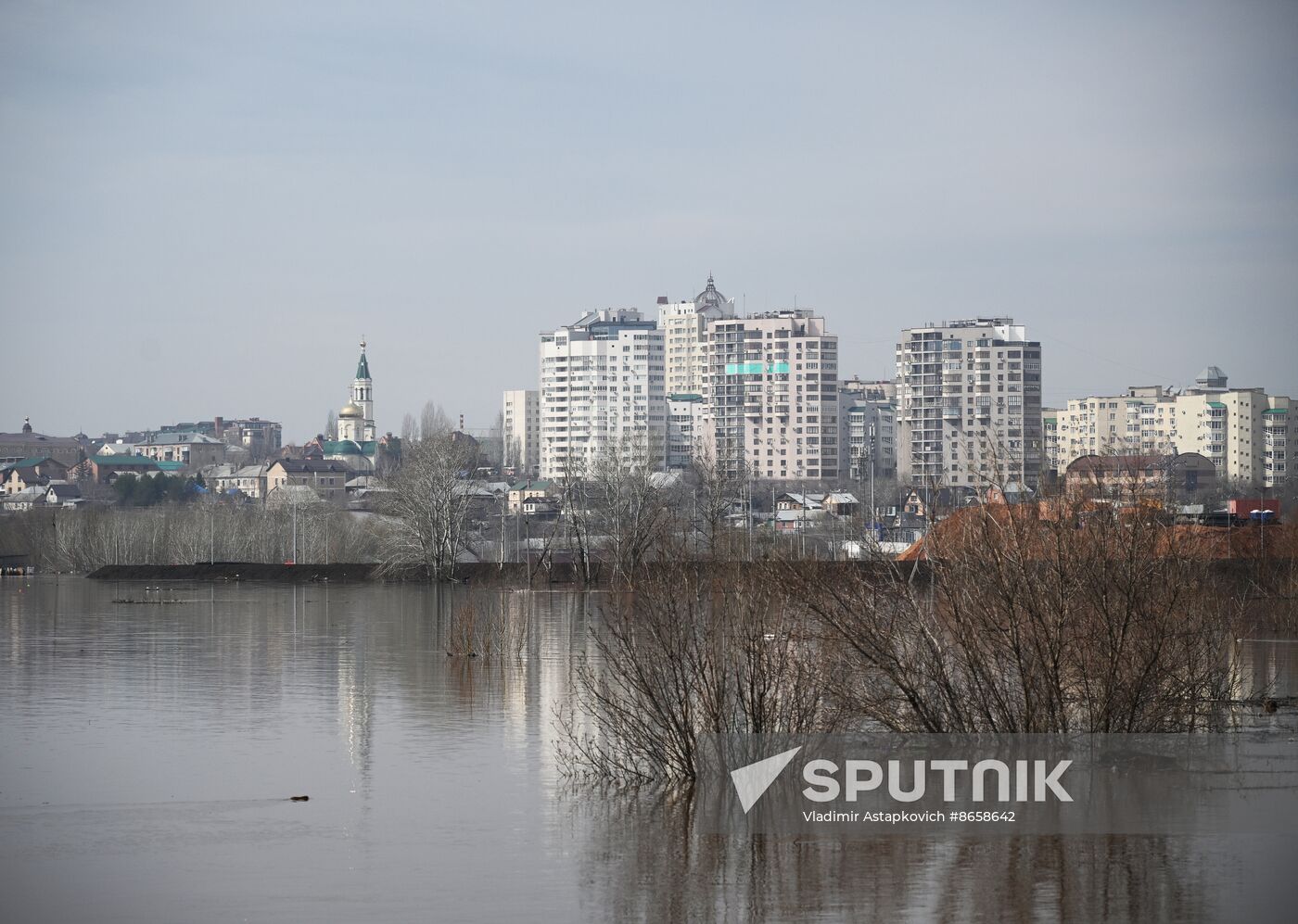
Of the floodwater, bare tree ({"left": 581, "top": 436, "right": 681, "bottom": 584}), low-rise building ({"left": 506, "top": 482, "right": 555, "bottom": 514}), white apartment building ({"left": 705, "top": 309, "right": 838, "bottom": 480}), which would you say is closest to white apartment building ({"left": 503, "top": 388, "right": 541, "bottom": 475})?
white apartment building ({"left": 705, "top": 309, "right": 838, "bottom": 480})

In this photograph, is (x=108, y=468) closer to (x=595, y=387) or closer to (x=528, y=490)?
(x=595, y=387)

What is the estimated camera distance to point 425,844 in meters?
12.3

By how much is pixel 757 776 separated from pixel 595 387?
499ft

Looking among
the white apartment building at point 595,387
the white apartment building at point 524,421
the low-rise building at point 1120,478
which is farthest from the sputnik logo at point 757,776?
the white apartment building at point 524,421

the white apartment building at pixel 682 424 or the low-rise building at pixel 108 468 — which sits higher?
the white apartment building at pixel 682 424

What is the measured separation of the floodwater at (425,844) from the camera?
33.3 feet

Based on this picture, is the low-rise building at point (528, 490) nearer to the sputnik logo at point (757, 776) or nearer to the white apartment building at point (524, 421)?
the white apartment building at point (524, 421)

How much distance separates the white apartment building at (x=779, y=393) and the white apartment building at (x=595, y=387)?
40.8 feet

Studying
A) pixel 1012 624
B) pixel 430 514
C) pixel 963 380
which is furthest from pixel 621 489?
pixel 963 380

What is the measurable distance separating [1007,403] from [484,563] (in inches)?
3347

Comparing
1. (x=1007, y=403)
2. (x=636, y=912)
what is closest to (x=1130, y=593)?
(x=636, y=912)

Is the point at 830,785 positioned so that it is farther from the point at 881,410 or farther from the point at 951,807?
the point at 881,410

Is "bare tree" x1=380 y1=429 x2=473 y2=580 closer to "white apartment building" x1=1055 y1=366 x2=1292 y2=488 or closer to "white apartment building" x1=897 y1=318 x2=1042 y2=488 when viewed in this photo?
"white apartment building" x1=1055 y1=366 x2=1292 y2=488

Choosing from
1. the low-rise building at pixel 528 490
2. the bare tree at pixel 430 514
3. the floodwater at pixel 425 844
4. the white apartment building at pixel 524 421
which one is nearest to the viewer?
the floodwater at pixel 425 844
